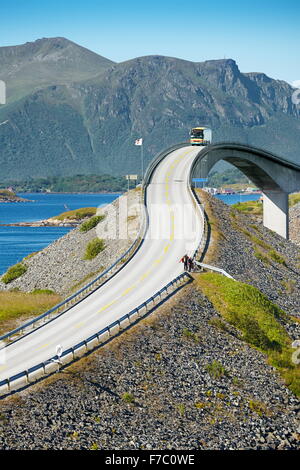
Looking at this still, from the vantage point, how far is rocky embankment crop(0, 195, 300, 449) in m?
29.4

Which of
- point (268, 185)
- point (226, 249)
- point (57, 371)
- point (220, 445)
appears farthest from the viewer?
point (268, 185)

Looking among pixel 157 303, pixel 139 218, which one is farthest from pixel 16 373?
pixel 139 218

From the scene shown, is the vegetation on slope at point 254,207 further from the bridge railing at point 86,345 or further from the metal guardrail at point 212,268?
the bridge railing at point 86,345

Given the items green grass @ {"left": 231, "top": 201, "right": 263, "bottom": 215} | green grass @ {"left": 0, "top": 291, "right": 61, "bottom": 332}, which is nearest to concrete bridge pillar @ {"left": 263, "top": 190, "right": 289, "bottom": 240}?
green grass @ {"left": 231, "top": 201, "right": 263, "bottom": 215}

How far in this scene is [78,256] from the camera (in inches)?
2657

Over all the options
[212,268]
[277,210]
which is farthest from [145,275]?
[277,210]

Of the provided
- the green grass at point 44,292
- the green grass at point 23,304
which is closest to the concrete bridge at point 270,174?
the green grass at point 44,292

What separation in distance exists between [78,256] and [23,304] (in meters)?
15.9

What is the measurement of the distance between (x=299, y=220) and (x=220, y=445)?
320 ft

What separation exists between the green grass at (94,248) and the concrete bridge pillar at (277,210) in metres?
43.4

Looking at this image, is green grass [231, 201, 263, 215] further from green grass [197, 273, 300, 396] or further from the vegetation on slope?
green grass [197, 273, 300, 396]
